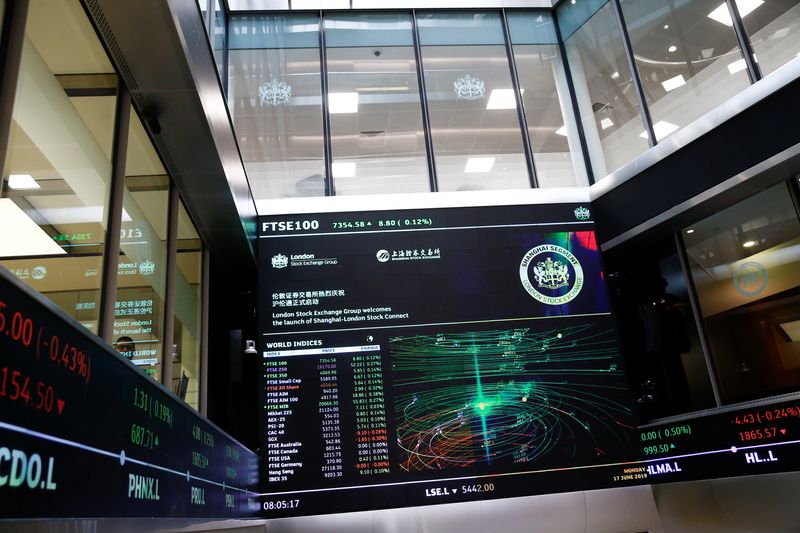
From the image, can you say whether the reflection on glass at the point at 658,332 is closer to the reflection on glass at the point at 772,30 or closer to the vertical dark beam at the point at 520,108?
the vertical dark beam at the point at 520,108

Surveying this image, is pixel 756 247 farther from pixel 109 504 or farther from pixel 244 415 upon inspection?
pixel 109 504

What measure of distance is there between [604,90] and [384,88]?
2.61 m

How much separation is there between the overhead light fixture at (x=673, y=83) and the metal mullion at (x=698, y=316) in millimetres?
1494

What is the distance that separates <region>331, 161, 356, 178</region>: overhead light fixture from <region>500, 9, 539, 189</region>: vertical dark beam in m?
2.03

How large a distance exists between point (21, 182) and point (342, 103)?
5520mm

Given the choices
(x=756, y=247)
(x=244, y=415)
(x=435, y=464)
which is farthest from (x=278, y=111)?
(x=756, y=247)

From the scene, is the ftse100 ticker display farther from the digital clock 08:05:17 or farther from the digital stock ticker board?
the digital stock ticker board

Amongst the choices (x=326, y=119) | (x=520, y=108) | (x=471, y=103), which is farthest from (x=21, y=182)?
(x=520, y=108)

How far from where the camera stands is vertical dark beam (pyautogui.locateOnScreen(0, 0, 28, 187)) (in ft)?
7.93

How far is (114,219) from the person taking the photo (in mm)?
3453

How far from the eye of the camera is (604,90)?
25.0 feet

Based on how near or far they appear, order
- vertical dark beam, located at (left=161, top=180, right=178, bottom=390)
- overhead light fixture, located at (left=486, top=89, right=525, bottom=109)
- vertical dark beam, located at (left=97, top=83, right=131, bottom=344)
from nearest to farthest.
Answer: vertical dark beam, located at (left=97, top=83, right=131, bottom=344) < vertical dark beam, located at (left=161, top=180, right=178, bottom=390) < overhead light fixture, located at (left=486, top=89, right=525, bottom=109)

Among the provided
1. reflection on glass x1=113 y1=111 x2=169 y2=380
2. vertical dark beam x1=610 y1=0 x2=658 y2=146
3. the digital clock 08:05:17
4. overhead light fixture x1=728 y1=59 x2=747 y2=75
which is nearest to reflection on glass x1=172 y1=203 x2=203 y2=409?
reflection on glass x1=113 y1=111 x2=169 y2=380

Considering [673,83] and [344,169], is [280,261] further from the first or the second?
[673,83]
